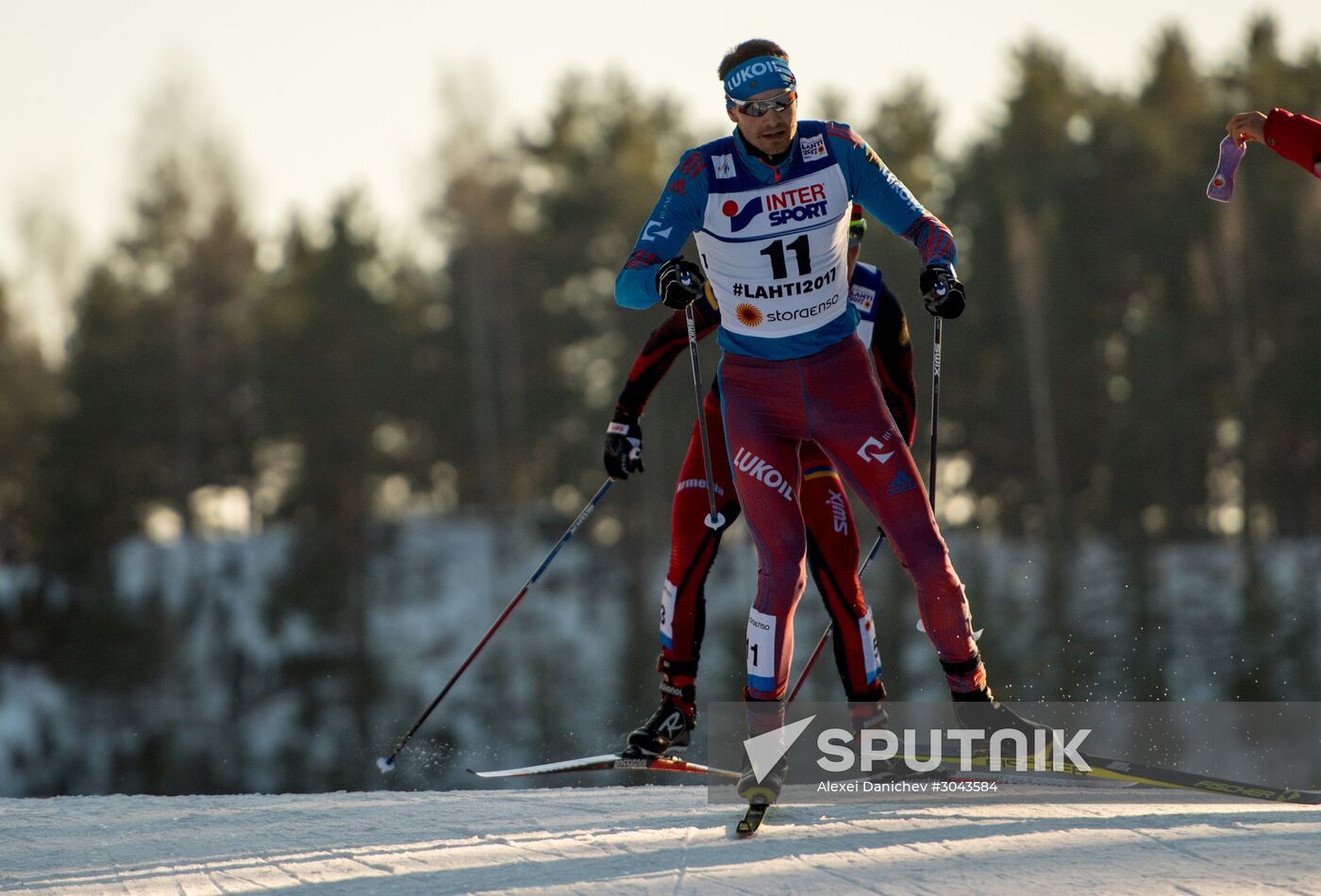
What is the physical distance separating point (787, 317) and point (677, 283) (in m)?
0.58

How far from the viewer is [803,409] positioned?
5.58m

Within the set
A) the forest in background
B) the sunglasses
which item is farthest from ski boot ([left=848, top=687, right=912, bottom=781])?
the forest in background

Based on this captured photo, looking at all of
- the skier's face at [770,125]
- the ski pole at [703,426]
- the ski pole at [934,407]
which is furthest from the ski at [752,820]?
the skier's face at [770,125]

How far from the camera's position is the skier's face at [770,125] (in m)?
5.33

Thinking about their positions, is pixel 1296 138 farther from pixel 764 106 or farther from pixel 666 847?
pixel 666 847

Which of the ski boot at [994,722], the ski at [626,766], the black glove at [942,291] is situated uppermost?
the black glove at [942,291]

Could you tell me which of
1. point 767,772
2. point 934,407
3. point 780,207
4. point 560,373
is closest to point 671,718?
point 767,772

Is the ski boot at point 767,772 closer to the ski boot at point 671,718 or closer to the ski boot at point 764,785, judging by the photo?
the ski boot at point 764,785

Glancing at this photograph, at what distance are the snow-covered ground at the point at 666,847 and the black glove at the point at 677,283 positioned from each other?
5.87ft

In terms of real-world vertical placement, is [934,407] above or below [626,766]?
above

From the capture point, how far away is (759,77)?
5355mm

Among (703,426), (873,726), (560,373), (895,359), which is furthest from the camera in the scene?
(560,373)

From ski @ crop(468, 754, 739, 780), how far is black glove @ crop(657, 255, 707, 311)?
197 cm

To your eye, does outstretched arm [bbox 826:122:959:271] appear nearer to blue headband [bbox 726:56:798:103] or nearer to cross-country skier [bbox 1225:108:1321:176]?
blue headband [bbox 726:56:798:103]
